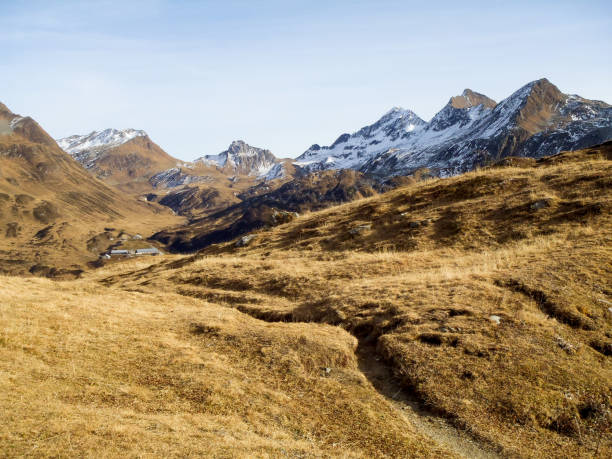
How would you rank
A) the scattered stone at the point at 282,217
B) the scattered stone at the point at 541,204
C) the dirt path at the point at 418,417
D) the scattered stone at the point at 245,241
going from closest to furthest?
the dirt path at the point at 418,417 → the scattered stone at the point at 541,204 → the scattered stone at the point at 245,241 → the scattered stone at the point at 282,217

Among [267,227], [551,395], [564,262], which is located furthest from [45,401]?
[267,227]

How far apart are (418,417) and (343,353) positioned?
12.4 feet

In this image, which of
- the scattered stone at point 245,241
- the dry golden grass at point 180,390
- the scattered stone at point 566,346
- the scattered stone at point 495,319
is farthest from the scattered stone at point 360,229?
the scattered stone at point 566,346

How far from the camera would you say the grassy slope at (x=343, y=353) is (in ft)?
30.8

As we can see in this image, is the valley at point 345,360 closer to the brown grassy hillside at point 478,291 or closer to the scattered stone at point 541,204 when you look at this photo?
the brown grassy hillside at point 478,291

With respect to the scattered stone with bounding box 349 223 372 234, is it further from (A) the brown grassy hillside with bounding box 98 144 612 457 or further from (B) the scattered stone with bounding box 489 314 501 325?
(B) the scattered stone with bounding box 489 314 501 325

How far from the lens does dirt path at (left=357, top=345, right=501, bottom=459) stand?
30.7ft

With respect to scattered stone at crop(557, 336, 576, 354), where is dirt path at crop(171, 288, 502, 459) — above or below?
below

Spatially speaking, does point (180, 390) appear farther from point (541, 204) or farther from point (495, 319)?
point (541, 204)

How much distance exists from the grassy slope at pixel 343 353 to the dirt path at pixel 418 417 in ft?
0.70

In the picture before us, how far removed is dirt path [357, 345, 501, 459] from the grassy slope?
21 cm

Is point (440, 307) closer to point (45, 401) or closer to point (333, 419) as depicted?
point (333, 419)

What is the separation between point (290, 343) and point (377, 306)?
4.99 meters

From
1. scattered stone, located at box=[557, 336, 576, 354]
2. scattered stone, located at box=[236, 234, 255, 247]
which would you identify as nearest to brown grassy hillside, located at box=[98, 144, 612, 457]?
scattered stone, located at box=[557, 336, 576, 354]
